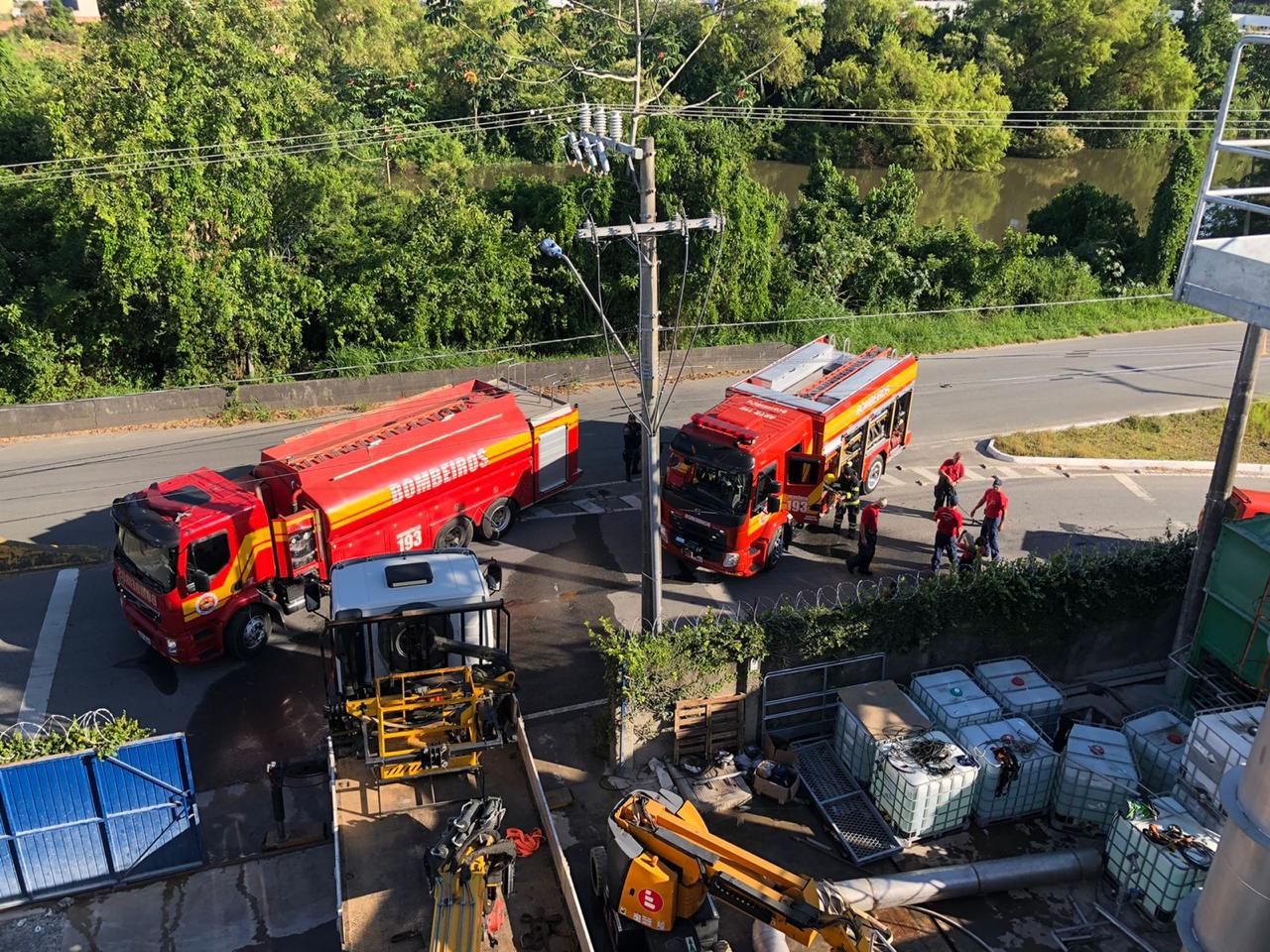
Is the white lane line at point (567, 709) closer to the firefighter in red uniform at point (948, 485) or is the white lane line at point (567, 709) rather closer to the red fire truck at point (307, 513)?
the red fire truck at point (307, 513)

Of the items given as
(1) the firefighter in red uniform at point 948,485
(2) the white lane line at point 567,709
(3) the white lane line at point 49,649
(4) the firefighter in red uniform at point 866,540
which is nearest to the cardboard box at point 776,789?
(2) the white lane line at point 567,709

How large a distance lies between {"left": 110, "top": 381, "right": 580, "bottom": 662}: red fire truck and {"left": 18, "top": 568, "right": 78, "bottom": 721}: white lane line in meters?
1.02

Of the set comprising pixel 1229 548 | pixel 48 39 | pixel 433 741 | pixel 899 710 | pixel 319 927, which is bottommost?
pixel 319 927

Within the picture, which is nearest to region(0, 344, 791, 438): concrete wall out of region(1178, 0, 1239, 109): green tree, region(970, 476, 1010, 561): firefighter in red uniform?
region(970, 476, 1010, 561): firefighter in red uniform

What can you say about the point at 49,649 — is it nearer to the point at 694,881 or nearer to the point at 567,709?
the point at 567,709

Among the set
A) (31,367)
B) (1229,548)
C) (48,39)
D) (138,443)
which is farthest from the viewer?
(48,39)

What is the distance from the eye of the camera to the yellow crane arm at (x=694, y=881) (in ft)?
28.4

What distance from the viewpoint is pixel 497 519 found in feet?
58.8

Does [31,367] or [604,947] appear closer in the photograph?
[604,947]

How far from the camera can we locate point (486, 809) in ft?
31.2

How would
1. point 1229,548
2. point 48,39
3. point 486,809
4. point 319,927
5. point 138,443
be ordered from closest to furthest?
point 486,809 < point 319,927 < point 1229,548 < point 138,443 < point 48,39

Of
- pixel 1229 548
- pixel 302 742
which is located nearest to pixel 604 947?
pixel 302 742

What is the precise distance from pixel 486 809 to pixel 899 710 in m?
5.44

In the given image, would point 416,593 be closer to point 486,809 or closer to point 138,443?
point 486,809
